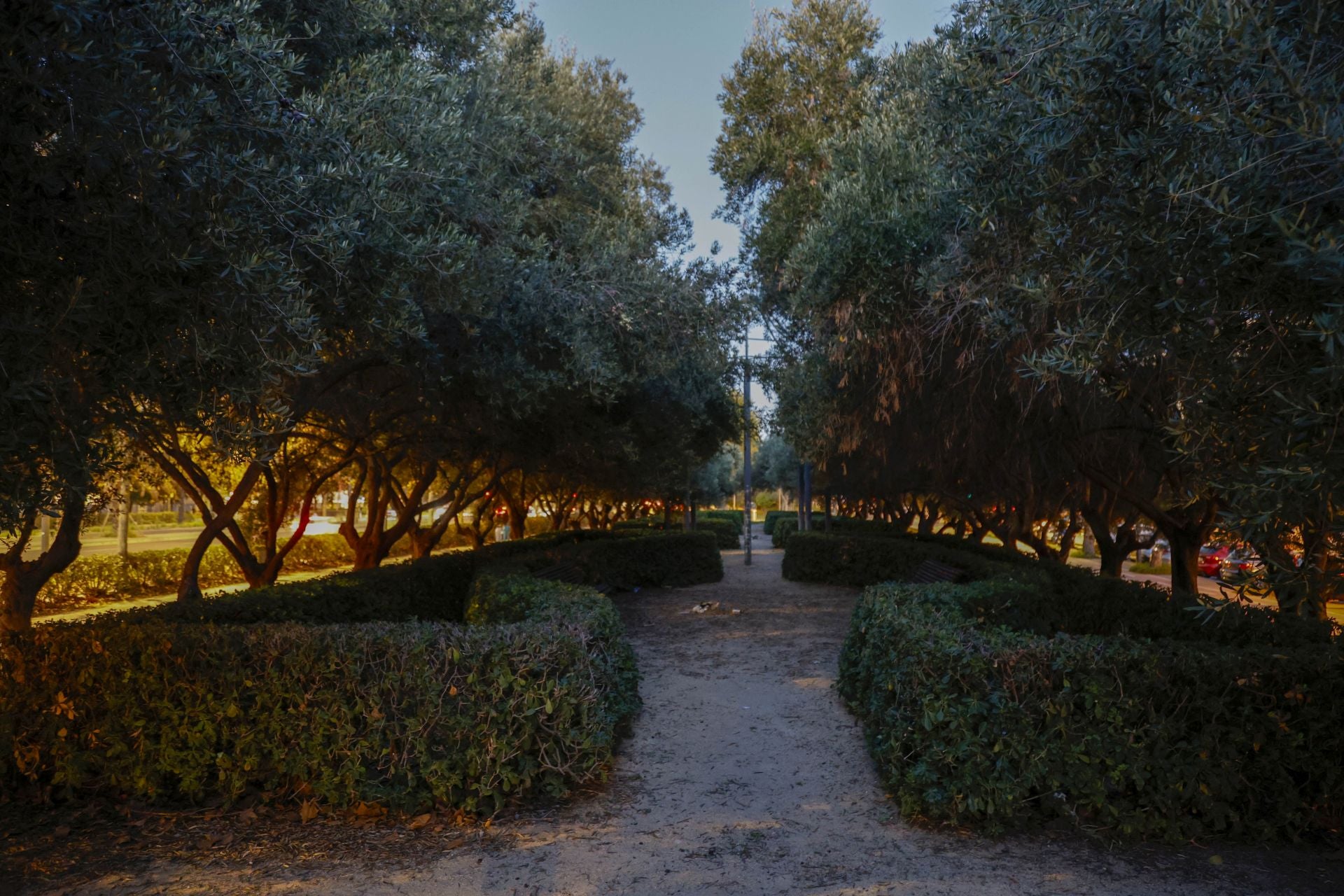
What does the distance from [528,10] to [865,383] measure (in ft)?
22.5

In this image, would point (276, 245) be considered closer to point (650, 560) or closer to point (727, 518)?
point (650, 560)

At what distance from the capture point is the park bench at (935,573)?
1381 cm

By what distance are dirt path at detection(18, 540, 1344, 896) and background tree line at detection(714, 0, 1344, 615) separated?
73.0 inches

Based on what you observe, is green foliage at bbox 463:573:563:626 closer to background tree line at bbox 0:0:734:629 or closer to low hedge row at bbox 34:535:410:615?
background tree line at bbox 0:0:734:629

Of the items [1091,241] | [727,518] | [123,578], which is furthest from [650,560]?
[727,518]

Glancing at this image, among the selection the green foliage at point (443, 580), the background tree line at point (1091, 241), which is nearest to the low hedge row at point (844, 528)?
the green foliage at point (443, 580)

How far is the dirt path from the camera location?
437 centimetres

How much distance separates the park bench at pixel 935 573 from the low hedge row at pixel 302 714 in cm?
896

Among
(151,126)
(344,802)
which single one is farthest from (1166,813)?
(151,126)

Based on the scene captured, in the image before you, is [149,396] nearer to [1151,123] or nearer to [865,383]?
[1151,123]

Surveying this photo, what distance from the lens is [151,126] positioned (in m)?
3.91

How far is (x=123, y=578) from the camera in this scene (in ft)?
70.8

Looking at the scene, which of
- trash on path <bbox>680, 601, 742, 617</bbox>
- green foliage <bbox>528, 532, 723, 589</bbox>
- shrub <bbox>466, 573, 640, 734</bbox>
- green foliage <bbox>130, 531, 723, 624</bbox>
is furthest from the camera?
green foliage <bbox>528, 532, 723, 589</bbox>

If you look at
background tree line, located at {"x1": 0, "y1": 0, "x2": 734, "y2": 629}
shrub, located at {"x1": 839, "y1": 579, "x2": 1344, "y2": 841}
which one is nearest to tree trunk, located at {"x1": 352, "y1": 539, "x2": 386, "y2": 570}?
background tree line, located at {"x1": 0, "y1": 0, "x2": 734, "y2": 629}
